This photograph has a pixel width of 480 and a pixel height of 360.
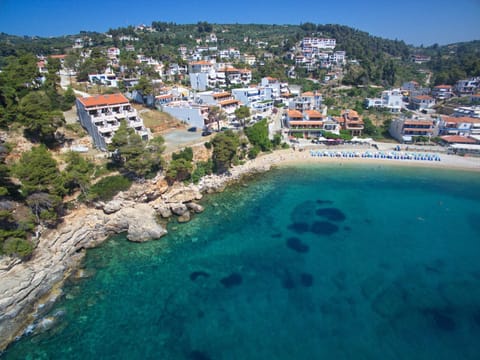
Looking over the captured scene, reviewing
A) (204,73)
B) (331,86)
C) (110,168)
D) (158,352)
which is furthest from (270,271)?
(331,86)

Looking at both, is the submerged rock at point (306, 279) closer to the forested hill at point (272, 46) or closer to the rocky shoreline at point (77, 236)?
the rocky shoreline at point (77, 236)

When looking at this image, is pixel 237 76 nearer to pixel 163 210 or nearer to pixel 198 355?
pixel 163 210

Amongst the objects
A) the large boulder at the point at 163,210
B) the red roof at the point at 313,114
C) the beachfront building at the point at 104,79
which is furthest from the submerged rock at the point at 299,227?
the beachfront building at the point at 104,79

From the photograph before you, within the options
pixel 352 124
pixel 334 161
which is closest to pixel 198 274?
pixel 334 161

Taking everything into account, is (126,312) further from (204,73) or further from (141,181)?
(204,73)

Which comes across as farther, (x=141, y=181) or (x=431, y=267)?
(x=141, y=181)
